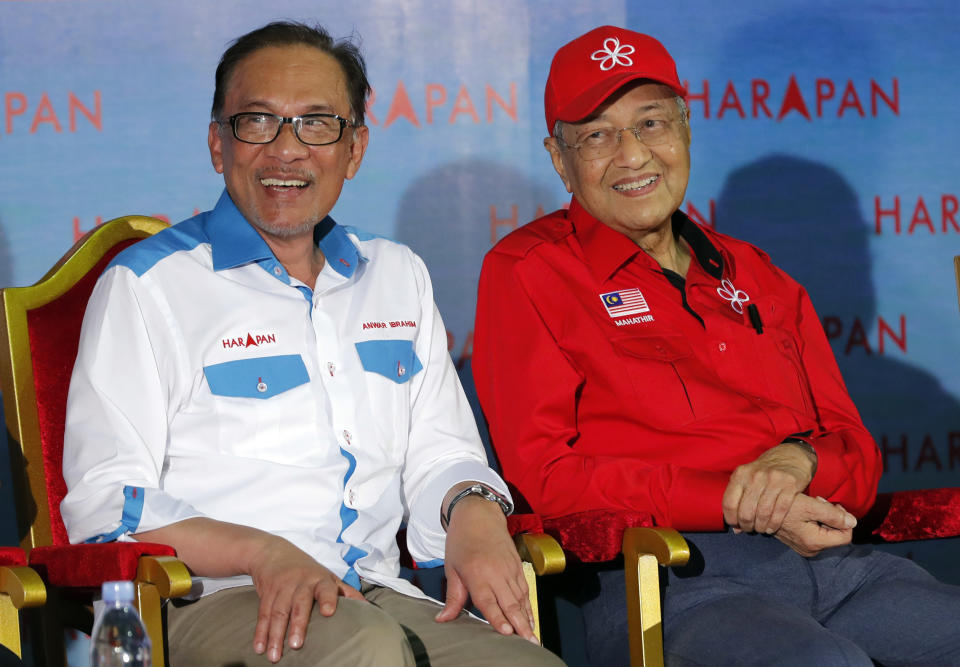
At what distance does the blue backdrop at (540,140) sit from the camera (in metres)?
3.39

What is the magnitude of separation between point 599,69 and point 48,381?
1.39 meters

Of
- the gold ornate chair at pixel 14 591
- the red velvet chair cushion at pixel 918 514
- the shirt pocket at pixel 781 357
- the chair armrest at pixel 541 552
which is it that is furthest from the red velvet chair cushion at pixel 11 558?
the red velvet chair cushion at pixel 918 514

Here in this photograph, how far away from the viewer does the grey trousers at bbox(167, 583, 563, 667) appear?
1734 mm

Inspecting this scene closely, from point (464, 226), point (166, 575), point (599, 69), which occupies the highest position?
point (599, 69)

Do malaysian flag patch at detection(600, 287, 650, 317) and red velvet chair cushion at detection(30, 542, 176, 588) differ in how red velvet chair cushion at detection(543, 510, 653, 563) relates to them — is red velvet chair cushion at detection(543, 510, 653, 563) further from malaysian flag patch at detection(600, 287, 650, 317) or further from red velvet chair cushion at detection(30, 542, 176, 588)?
red velvet chair cushion at detection(30, 542, 176, 588)

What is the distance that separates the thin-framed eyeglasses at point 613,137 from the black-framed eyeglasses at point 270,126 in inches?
24.4

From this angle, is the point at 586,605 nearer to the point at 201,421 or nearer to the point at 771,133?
the point at 201,421

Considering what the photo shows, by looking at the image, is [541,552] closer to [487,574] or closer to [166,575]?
[487,574]

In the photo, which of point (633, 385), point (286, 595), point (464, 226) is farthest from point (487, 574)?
point (464, 226)

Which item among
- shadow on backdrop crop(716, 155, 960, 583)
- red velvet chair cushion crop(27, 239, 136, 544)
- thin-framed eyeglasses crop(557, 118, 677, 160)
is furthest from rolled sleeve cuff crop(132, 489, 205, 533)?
shadow on backdrop crop(716, 155, 960, 583)

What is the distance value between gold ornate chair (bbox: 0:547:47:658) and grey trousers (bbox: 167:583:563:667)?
0.79ft

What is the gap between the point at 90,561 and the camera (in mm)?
1906

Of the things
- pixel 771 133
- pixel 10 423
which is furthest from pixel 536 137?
pixel 10 423

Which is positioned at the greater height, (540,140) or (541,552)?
(540,140)
